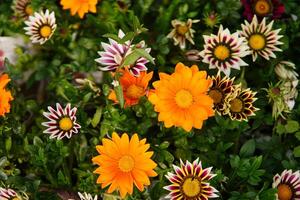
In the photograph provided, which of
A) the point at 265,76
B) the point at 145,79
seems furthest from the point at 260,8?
the point at 145,79

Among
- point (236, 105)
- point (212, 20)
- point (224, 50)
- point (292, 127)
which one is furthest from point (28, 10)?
point (292, 127)

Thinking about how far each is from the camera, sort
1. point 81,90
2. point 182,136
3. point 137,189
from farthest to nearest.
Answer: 1. point 81,90
2. point 182,136
3. point 137,189

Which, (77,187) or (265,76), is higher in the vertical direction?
(265,76)

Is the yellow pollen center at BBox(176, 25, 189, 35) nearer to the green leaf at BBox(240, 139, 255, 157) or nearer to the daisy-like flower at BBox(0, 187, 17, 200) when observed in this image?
the green leaf at BBox(240, 139, 255, 157)

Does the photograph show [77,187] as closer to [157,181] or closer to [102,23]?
[157,181]

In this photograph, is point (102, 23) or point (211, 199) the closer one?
point (211, 199)

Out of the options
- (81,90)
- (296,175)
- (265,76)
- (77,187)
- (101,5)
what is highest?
(101,5)

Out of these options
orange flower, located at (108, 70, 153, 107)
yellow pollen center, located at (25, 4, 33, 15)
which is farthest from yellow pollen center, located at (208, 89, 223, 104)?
yellow pollen center, located at (25, 4, 33, 15)
